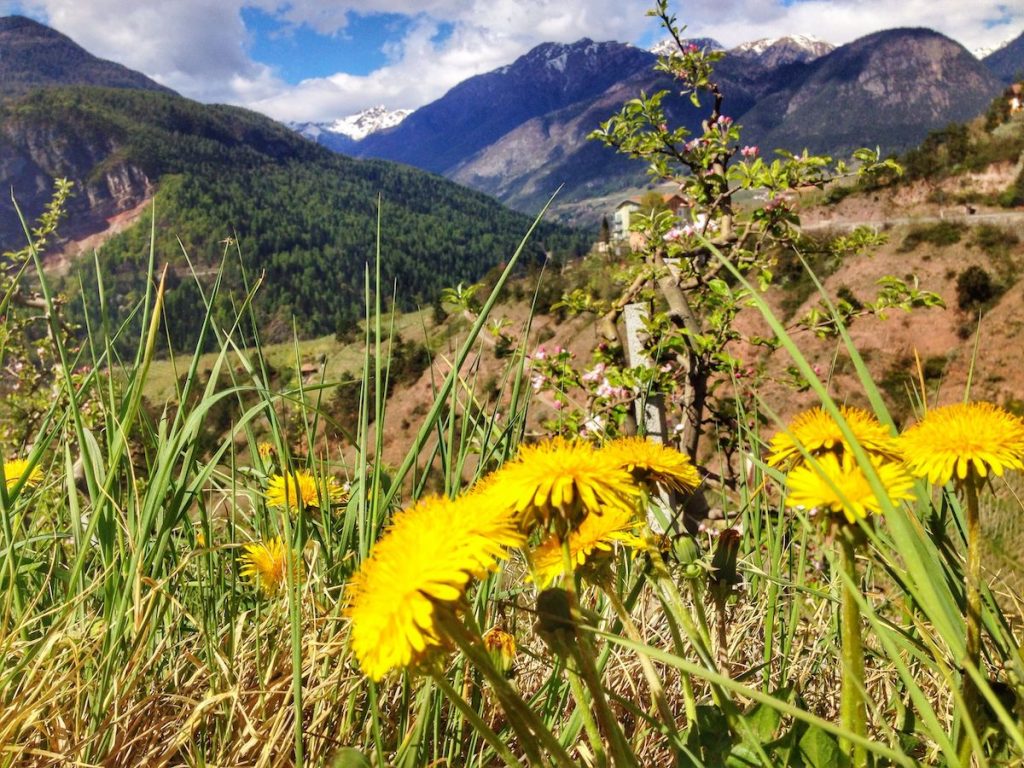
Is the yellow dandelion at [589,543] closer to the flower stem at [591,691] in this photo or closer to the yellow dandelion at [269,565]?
the flower stem at [591,691]

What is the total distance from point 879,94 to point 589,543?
681 ft

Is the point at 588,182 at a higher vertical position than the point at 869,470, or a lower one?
higher

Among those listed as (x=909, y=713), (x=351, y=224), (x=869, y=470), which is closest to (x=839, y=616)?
(x=909, y=713)

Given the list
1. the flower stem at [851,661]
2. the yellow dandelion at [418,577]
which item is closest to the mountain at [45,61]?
the yellow dandelion at [418,577]

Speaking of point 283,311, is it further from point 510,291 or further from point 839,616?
point 839,616

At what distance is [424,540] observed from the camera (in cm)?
46

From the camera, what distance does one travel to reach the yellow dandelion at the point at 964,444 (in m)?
0.55

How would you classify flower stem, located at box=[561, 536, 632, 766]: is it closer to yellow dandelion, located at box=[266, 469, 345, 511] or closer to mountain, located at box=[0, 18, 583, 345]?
yellow dandelion, located at box=[266, 469, 345, 511]

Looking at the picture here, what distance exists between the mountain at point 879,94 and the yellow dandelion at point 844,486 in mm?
174794

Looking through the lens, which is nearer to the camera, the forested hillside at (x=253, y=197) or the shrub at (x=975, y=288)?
the shrub at (x=975, y=288)

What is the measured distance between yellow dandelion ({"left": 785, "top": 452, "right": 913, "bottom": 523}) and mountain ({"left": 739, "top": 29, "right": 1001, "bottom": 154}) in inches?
A: 6882

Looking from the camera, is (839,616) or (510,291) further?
(510,291)

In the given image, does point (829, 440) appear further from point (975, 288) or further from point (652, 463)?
point (975, 288)

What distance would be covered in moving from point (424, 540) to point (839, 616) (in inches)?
31.9
